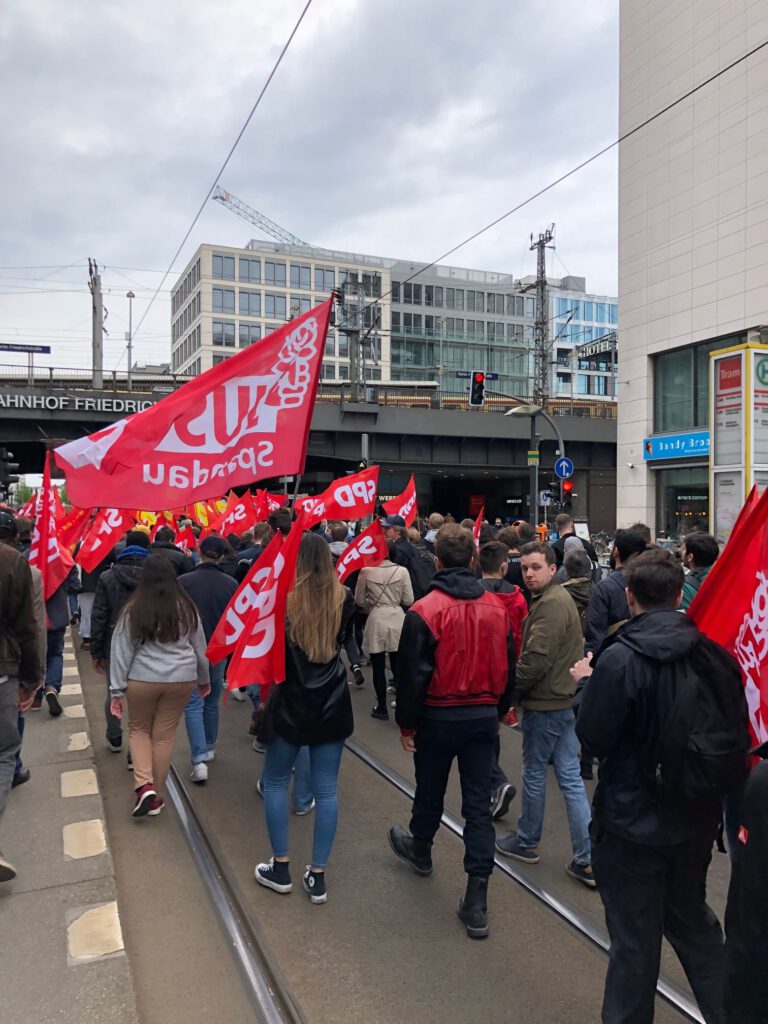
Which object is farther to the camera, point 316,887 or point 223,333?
point 223,333

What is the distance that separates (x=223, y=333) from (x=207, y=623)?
264 feet

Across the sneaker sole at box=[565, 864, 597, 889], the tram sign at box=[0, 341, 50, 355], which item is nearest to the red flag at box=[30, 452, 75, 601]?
the sneaker sole at box=[565, 864, 597, 889]

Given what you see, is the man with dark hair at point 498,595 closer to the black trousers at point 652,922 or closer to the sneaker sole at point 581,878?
the sneaker sole at point 581,878

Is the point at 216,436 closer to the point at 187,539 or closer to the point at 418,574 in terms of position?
the point at 418,574

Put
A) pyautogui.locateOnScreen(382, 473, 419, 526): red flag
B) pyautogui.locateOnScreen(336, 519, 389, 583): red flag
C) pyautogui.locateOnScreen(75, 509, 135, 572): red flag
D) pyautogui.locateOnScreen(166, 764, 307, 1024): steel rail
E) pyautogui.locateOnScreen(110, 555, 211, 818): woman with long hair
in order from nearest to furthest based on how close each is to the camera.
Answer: pyautogui.locateOnScreen(166, 764, 307, 1024): steel rail < pyautogui.locateOnScreen(110, 555, 211, 818): woman with long hair < pyautogui.locateOnScreen(336, 519, 389, 583): red flag < pyautogui.locateOnScreen(75, 509, 135, 572): red flag < pyautogui.locateOnScreen(382, 473, 419, 526): red flag

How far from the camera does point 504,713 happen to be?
13.2 feet

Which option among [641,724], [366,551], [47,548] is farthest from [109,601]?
[641,724]

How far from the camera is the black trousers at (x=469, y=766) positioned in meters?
3.72

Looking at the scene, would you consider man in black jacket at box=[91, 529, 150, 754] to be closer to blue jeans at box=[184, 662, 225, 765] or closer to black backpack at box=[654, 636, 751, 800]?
blue jeans at box=[184, 662, 225, 765]

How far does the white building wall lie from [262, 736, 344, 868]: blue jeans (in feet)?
78.8

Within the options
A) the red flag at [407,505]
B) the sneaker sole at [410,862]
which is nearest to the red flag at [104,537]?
the red flag at [407,505]

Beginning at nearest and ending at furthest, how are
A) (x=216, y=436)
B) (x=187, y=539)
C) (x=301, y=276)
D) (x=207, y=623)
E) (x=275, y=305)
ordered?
(x=216, y=436), (x=207, y=623), (x=187, y=539), (x=275, y=305), (x=301, y=276)

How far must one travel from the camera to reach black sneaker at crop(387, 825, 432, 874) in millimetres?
4188

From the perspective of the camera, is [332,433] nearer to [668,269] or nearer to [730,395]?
[668,269]
